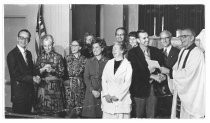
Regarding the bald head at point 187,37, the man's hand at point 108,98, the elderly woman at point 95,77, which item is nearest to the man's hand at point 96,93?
the elderly woman at point 95,77

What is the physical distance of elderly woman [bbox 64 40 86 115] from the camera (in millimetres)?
5418

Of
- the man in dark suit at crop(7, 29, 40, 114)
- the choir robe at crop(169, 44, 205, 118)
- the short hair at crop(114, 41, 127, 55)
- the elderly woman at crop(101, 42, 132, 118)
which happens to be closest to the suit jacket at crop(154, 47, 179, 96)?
the choir robe at crop(169, 44, 205, 118)

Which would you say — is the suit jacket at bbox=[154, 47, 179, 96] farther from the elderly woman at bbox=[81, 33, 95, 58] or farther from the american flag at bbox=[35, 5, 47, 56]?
the american flag at bbox=[35, 5, 47, 56]

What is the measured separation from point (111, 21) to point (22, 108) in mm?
1547

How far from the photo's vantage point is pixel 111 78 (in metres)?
5.27

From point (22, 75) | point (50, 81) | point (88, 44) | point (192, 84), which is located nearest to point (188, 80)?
point (192, 84)

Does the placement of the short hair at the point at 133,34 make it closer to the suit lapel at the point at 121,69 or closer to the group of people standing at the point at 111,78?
the group of people standing at the point at 111,78

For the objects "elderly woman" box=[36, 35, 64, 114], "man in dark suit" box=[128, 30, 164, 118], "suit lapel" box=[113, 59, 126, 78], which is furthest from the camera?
"elderly woman" box=[36, 35, 64, 114]

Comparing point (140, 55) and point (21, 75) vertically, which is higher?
point (140, 55)

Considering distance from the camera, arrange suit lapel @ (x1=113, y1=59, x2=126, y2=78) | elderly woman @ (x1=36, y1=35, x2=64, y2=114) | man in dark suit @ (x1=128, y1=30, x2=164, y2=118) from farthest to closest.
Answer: elderly woman @ (x1=36, y1=35, x2=64, y2=114), man in dark suit @ (x1=128, y1=30, x2=164, y2=118), suit lapel @ (x1=113, y1=59, x2=126, y2=78)

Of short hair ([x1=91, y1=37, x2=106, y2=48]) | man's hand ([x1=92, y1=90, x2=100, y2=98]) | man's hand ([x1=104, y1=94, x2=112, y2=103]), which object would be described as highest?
short hair ([x1=91, y1=37, x2=106, y2=48])

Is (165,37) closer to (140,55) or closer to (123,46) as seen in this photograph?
(140,55)
